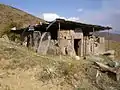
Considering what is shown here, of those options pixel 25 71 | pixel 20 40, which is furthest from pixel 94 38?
pixel 25 71

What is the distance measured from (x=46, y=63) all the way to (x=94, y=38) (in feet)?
26.8

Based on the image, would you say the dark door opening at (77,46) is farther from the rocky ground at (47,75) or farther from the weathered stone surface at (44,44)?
the rocky ground at (47,75)

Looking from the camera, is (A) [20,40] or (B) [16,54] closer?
(B) [16,54]

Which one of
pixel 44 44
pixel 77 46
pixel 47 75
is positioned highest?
pixel 44 44

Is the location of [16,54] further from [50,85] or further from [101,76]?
[101,76]

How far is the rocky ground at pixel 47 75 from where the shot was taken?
11.2 meters

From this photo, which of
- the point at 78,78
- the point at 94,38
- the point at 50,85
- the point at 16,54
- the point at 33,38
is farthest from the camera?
the point at 94,38

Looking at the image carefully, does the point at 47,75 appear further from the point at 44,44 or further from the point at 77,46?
the point at 77,46

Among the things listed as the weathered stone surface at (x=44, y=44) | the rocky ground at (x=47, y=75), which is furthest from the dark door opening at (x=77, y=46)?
the rocky ground at (x=47, y=75)

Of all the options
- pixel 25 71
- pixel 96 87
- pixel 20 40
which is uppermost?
pixel 20 40

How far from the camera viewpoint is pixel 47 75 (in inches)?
466

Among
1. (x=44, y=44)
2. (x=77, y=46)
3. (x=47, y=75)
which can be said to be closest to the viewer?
(x=47, y=75)

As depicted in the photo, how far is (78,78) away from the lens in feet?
39.5

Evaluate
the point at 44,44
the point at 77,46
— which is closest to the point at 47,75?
the point at 44,44
